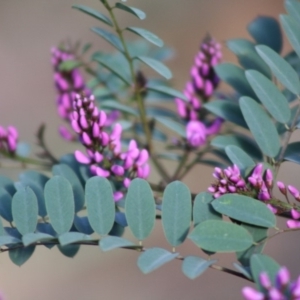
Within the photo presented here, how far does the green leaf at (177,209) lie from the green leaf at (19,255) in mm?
149

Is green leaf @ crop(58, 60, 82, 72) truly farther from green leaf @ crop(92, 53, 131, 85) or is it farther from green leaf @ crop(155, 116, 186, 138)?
green leaf @ crop(155, 116, 186, 138)

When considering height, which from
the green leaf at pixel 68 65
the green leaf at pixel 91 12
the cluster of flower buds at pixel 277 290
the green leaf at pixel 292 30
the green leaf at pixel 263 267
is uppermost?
the green leaf at pixel 91 12

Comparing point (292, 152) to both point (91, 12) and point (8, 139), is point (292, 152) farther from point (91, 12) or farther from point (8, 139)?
point (8, 139)

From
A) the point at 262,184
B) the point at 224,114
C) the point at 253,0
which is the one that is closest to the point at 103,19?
the point at 224,114

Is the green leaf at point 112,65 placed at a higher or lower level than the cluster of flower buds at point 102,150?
higher

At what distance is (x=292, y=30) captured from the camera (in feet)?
2.43

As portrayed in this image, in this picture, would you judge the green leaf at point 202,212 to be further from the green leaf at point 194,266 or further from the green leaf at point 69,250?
the green leaf at point 69,250

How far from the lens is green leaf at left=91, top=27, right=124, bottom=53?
776 millimetres

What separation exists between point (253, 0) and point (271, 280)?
274cm

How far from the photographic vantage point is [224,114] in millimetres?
786

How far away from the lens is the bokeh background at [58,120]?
2.11m

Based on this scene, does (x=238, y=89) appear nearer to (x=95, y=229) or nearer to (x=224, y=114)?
(x=224, y=114)

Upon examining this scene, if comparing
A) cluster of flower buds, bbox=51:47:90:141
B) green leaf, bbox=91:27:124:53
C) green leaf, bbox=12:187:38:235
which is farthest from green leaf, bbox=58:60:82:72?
green leaf, bbox=12:187:38:235

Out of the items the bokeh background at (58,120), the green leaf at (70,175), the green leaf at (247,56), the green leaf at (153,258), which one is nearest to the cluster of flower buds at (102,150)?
the green leaf at (70,175)
